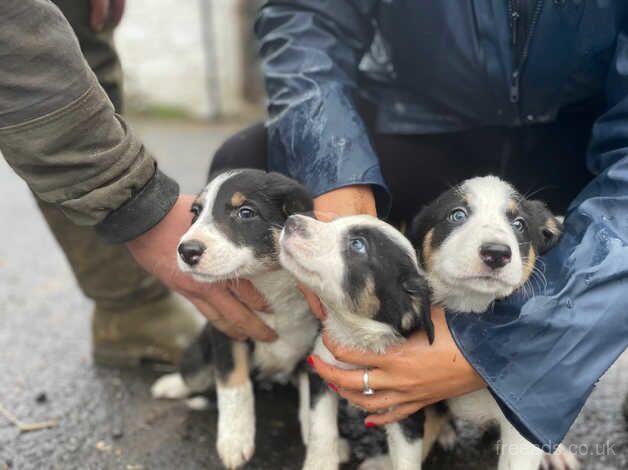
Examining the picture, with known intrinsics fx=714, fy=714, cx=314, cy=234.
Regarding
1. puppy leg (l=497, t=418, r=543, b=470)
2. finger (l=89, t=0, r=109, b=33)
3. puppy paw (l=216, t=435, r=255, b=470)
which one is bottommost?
puppy paw (l=216, t=435, r=255, b=470)

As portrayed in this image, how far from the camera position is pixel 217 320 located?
2.63 m

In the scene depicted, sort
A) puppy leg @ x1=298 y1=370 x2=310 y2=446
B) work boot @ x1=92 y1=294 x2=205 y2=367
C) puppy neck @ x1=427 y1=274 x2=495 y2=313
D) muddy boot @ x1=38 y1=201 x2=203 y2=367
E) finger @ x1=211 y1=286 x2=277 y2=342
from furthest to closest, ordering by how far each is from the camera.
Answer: work boot @ x1=92 y1=294 x2=205 y2=367
muddy boot @ x1=38 y1=201 x2=203 y2=367
puppy leg @ x1=298 y1=370 x2=310 y2=446
finger @ x1=211 y1=286 x2=277 y2=342
puppy neck @ x1=427 y1=274 x2=495 y2=313

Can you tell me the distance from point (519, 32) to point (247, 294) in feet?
4.49

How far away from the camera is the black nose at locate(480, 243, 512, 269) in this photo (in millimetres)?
2059

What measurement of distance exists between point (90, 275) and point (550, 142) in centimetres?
211

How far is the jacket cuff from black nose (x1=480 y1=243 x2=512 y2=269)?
1.11m

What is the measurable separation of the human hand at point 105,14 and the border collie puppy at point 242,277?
0.94 m

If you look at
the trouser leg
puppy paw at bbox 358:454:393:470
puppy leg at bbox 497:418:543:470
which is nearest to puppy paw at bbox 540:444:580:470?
puppy leg at bbox 497:418:543:470

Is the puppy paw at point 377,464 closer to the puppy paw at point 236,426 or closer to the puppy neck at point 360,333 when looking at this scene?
the puppy paw at point 236,426

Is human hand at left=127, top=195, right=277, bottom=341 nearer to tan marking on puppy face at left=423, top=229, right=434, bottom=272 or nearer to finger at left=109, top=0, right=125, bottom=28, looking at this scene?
tan marking on puppy face at left=423, top=229, right=434, bottom=272

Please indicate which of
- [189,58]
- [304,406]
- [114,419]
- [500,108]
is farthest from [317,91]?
[189,58]

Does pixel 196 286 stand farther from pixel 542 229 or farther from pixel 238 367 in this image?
pixel 542 229

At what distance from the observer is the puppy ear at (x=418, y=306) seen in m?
2.13

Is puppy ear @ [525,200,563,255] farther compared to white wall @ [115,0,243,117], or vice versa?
white wall @ [115,0,243,117]
